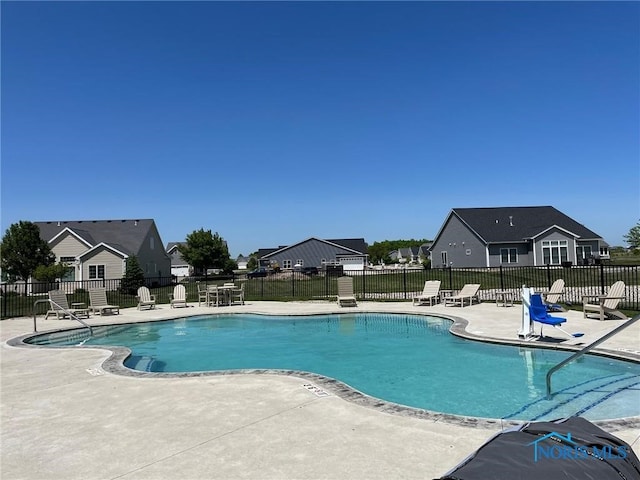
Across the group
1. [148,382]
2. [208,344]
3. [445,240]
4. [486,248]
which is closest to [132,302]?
[208,344]

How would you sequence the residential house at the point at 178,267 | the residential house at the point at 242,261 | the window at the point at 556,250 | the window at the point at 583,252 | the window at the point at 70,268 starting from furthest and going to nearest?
the residential house at the point at 242,261
the residential house at the point at 178,267
the window at the point at 583,252
the window at the point at 556,250
the window at the point at 70,268

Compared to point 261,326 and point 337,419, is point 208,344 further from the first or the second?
point 337,419

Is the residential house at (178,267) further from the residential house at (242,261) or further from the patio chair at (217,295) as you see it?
the patio chair at (217,295)

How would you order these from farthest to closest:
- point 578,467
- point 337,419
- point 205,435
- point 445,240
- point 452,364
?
1. point 445,240
2. point 452,364
3. point 337,419
4. point 205,435
5. point 578,467

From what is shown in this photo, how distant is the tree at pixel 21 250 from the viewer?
32.8 m

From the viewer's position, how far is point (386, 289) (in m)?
24.4

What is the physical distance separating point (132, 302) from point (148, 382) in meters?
18.1

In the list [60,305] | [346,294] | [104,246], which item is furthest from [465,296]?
[104,246]

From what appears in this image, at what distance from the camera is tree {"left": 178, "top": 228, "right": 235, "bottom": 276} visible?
49562 millimetres

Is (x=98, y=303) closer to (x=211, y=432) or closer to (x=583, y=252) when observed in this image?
(x=211, y=432)

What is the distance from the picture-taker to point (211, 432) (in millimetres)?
4754

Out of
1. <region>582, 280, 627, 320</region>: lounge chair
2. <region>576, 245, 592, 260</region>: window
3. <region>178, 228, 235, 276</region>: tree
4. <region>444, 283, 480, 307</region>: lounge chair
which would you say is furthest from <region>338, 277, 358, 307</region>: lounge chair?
<region>178, 228, 235, 276</region>: tree

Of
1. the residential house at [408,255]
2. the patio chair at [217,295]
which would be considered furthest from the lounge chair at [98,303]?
the residential house at [408,255]

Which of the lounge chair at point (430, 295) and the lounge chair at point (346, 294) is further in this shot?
the lounge chair at point (346, 294)
